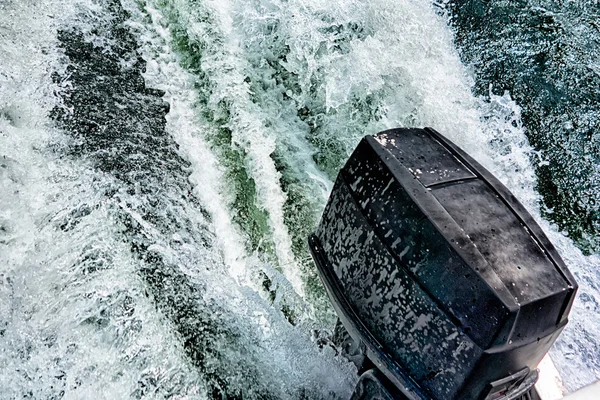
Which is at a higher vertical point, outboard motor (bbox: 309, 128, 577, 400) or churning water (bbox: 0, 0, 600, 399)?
outboard motor (bbox: 309, 128, 577, 400)

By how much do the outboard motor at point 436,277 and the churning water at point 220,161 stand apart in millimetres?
469

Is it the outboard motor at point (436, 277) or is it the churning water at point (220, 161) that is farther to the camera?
the churning water at point (220, 161)

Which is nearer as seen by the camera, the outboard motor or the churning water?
the outboard motor

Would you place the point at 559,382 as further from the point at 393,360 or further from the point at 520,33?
the point at 520,33

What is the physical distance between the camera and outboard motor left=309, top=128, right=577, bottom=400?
131 cm

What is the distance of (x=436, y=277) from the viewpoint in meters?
1.36

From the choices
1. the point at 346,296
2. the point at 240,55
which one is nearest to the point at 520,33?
the point at 240,55

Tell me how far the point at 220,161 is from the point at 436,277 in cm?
160

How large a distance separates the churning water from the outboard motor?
0.47 m

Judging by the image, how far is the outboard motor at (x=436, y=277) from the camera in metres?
1.31

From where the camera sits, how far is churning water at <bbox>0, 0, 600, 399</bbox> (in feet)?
6.11

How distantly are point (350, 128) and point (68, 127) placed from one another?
5.24ft

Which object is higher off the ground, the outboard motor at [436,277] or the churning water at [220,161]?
the outboard motor at [436,277]

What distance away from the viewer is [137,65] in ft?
9.78
